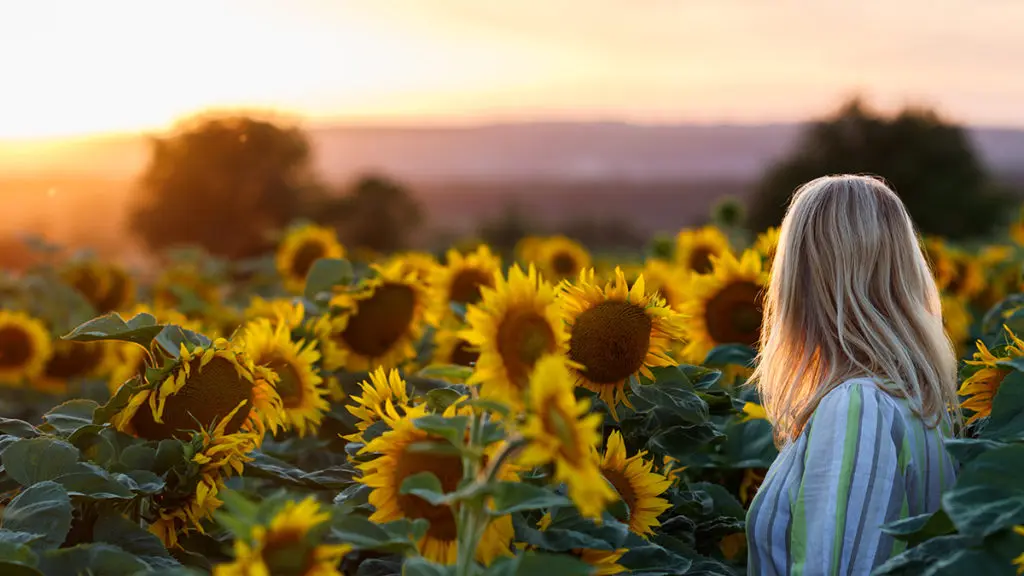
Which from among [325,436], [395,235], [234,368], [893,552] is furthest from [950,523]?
[395,235]

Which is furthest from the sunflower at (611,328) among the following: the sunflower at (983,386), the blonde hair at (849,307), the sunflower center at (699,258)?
the sunflower center at (699,258)

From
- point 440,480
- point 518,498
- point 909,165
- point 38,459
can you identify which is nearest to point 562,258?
point 38,459

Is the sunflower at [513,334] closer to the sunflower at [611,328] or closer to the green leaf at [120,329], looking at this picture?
the sunflower at [611,328]

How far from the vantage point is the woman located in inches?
81.0

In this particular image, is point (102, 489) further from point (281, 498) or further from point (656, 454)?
point (656, 454)

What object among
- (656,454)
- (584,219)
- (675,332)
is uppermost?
(675,332)

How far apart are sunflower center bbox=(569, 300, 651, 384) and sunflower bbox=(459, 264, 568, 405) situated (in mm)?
331

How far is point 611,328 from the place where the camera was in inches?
83.0

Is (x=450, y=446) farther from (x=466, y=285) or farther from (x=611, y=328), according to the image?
(x=466, y=285)

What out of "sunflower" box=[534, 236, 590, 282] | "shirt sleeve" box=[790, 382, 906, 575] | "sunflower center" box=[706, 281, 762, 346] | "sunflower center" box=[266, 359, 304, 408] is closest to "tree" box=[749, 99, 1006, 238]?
"sunflower" box=[534, 236, 590, 282]

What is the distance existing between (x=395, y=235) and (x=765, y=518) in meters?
12.4

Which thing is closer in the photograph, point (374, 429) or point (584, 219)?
point (374, 429)

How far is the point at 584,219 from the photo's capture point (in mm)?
27500

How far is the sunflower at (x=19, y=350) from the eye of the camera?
5.12m
